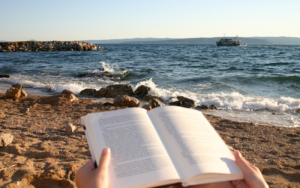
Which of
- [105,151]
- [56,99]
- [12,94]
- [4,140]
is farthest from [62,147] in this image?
[12,94]

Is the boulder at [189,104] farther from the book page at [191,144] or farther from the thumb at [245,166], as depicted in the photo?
the thumb at [245,166]

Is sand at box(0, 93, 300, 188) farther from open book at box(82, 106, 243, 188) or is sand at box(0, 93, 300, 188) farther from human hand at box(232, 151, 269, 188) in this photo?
human hand at box(232, 151, 269, 188)

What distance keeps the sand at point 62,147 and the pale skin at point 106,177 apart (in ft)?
2.75

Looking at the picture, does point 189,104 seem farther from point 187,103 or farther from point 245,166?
point 245,166

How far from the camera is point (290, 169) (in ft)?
7.74

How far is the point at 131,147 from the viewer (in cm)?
117

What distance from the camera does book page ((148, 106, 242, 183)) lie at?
1.12 m

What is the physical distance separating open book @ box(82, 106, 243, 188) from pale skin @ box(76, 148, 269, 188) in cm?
3

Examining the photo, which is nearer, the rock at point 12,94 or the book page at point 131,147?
the book page at point 131,147

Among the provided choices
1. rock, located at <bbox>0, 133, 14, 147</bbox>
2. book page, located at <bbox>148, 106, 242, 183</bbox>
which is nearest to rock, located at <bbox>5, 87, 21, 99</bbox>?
rock, located at <bbox>0, 133, 14, 147</bbox>

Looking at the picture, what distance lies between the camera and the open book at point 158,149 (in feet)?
3.48

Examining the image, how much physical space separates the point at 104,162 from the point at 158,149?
285mm

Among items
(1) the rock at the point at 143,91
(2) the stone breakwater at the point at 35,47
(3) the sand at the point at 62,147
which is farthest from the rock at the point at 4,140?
(2) the stone breakwater at the point at 35,47

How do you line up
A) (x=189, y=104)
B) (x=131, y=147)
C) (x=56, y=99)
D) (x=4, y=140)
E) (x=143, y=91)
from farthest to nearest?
(x=143, y=91) < (x=189, y=104) < (x=56, y=99) < (x=4, y=140) < (x=131, y=147)
